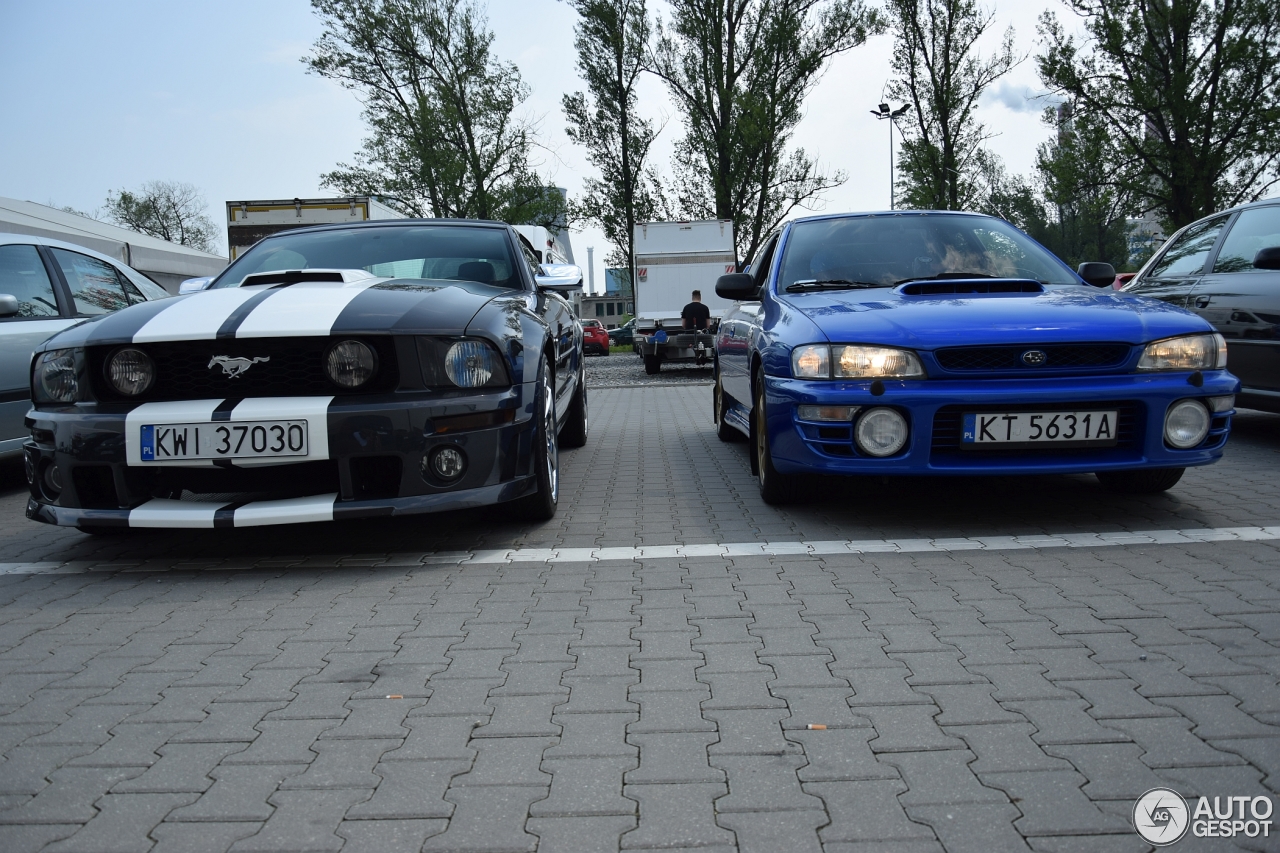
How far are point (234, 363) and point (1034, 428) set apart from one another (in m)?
3.23

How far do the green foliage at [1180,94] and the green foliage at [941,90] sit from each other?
216 inches

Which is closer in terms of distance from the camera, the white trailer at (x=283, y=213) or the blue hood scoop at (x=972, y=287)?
the blue hood scoop at (x=972, y=287)

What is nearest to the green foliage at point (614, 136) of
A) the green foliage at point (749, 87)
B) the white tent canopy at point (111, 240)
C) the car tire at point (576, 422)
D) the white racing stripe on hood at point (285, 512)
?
the green foliage at point (749, 87)

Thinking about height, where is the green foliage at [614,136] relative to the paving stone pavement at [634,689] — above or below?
above

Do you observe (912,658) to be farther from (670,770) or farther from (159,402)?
(159,402)

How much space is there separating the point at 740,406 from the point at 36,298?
4.51 m

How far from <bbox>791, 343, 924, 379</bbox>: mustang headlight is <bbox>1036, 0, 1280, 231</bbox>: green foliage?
24.9 metres

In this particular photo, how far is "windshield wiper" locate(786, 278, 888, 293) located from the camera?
5312 millimetres

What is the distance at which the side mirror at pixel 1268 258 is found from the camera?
593 centimetres

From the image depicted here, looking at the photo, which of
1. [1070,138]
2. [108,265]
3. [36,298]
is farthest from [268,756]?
[1070,138]

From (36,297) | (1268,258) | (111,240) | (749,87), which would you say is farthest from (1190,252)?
(749,87)

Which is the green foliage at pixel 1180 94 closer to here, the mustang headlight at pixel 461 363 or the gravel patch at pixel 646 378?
the gravel patch at pixel 646 378

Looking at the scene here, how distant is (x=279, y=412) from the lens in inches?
151

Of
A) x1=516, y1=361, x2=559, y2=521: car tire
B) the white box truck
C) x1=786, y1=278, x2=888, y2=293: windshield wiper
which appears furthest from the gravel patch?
x1=516, y1=361, x2=559, y2=521: car tire
